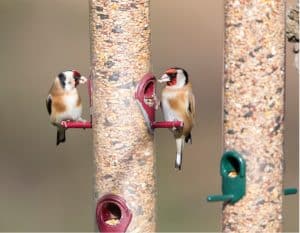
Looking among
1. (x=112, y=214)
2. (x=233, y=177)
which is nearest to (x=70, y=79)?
(x=112, y=214)

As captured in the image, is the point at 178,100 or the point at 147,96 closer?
the point at 147,96

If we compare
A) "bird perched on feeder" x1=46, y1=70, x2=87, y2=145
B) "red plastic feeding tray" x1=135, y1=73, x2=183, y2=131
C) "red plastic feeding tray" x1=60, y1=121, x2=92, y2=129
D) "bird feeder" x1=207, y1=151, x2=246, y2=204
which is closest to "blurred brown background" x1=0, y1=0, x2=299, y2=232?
"bird perched on feeder" x1=46, y1=70, x2=87, y2=145

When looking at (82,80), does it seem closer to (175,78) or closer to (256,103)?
(175,78)

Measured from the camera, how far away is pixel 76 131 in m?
20.9

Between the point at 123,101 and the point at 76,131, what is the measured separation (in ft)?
34.7

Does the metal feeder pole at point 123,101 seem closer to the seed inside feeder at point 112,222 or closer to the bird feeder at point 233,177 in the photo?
the seed inside feeder at point 112,222

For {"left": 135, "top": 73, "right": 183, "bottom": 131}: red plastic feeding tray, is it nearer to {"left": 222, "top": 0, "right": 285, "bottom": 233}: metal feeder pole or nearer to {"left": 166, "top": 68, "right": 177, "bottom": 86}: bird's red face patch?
{"left": 166, "top": 68, "right": 177, "bottom": 86}: bird's red face patch

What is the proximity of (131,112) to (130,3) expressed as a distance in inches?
25.4

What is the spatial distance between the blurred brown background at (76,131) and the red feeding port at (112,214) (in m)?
6.11

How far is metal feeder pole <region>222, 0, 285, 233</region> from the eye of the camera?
380 inches

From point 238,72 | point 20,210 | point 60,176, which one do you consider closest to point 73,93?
point 238,72

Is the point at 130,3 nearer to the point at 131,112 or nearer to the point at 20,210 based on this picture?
the point at 131,112

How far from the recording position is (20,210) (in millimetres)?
19719

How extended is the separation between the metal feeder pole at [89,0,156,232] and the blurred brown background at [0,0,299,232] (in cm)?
614
